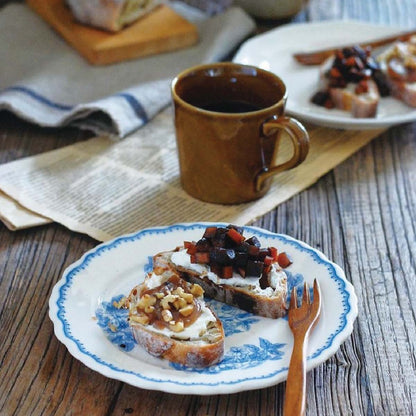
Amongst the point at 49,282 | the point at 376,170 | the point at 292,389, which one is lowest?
the point at 376,170

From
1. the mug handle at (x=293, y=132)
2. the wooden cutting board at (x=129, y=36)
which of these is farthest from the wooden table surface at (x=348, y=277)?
the wooden cutting board at (x=129, y=36)

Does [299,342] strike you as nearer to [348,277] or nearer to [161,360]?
[161,360]

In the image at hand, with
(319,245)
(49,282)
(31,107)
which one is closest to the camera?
(49,282)

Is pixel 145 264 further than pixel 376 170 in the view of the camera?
No

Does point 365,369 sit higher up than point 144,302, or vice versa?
point 144,302

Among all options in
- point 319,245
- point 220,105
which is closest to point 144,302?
point 319,245

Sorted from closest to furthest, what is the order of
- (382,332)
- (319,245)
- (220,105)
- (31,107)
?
(382,332) < (319,245) < (220,105) < (31,107)

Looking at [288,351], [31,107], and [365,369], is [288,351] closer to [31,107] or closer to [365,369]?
[365,369]

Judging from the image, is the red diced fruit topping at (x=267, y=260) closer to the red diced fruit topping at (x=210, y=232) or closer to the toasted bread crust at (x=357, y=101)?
the red diced fruit topping at (x=210, y=232)
